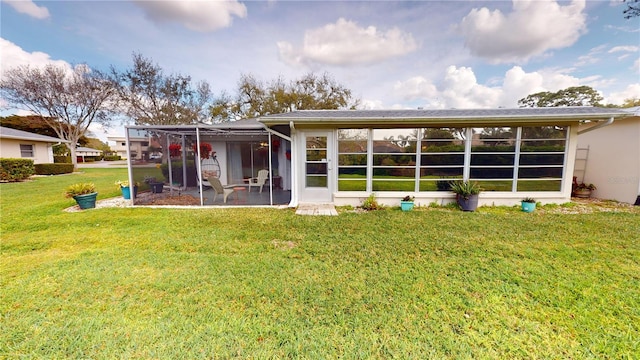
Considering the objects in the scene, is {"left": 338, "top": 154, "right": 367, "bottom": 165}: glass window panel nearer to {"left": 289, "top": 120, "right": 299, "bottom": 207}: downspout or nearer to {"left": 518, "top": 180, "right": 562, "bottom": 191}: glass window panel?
{"left": 289, "top": 120, "right": 299, "bottom": 207}: downspout

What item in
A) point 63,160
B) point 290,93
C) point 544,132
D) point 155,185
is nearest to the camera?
point 544,132

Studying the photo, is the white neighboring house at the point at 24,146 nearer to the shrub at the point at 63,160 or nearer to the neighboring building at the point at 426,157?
the shrub at the point at 63,160

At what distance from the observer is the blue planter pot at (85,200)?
6.62 m

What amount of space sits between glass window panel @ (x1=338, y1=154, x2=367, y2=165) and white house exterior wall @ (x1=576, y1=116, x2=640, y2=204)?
7805mm

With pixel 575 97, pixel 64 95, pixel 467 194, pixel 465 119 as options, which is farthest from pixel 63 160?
pixel 575 97

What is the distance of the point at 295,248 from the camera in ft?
13.3

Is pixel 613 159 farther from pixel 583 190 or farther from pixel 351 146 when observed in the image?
pixel 351 146

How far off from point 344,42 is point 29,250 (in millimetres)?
14133

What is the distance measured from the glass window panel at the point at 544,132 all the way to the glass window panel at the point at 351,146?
14.7 ft

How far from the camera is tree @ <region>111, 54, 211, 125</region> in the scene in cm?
2197

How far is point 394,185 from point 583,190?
6.66 meters

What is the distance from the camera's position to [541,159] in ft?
22.5

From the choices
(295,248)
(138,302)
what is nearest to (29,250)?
(138,302)

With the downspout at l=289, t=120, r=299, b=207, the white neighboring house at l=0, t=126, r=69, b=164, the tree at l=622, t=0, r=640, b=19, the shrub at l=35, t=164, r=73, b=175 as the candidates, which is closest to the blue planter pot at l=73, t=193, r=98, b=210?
the downspout at l=289, t=120, r=299, b=207
